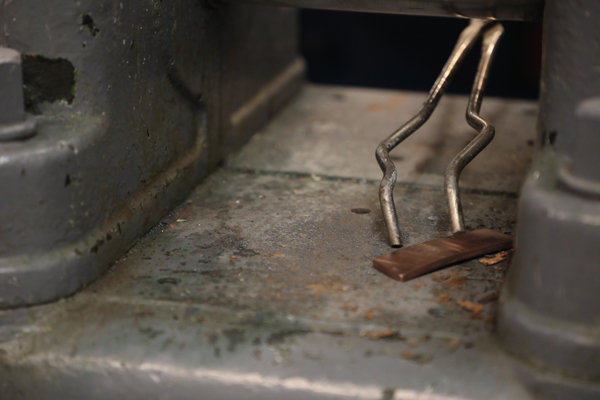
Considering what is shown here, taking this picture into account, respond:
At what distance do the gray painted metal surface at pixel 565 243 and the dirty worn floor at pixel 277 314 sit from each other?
0.21ft

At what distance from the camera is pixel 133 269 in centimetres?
116

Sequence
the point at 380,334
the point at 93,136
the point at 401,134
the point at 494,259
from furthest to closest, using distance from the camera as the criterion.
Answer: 1. the point at 401,134
2. the point at 494,259
3. the point at 93,136
4. the point at 380,334

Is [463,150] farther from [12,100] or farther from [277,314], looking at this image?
[12,100]

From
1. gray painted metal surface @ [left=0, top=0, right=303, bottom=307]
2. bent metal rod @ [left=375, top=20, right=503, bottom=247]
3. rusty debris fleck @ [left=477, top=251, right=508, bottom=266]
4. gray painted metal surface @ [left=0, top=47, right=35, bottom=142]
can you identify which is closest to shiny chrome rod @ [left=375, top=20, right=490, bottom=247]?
bent metal rod @ [left=375, top=20, right=503, bottom=247]

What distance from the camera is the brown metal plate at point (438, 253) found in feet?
3.69

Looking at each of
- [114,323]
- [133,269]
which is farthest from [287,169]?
[114,323]

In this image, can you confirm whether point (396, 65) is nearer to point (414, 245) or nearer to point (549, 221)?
point (414, 245)

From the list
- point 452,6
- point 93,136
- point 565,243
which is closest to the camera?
point 565,243

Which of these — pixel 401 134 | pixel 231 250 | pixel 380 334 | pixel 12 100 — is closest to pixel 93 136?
pixel 12 100

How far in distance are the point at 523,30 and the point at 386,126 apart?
171cm

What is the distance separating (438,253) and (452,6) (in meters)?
0.53

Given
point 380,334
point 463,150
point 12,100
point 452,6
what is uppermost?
point 452,6

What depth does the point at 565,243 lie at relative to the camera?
0.85 metres

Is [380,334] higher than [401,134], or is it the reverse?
[401,134]
